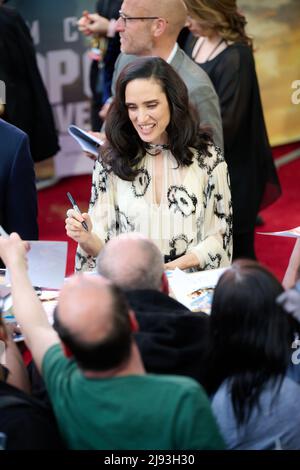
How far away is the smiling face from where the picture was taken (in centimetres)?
361

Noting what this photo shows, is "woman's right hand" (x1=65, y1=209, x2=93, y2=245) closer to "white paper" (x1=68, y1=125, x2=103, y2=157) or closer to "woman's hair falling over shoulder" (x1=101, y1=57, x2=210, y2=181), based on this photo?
"woman's hair falling over shoulder" (x1=101, y1=57, x2=210, y2=181)

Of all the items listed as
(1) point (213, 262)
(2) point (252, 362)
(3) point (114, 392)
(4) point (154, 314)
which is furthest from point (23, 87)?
(3) point (114, 392)

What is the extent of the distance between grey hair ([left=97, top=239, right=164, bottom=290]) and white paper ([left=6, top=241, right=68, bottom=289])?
42cm

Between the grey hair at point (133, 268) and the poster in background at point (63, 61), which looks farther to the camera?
the poster in background at point (63, 61)

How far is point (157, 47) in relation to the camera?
175 inches

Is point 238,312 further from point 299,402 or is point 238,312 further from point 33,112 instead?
point 33,112

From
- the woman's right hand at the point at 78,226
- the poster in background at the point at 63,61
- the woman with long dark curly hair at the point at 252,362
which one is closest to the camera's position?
the woman with long dark curly hair at the point at 252,362

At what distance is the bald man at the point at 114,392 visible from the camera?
6.74 feet

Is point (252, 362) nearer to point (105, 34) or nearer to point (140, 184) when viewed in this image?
point (140, 184)

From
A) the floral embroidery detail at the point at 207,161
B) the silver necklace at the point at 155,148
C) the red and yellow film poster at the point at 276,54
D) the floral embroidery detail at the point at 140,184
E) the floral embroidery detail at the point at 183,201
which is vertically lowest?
the red and yellow film poster at the point at 276,54

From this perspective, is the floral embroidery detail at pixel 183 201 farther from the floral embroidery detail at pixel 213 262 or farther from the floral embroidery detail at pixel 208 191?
the floral embroidery detail at pixel 213 262

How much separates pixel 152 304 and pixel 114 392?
583 mm

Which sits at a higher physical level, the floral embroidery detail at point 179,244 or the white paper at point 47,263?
the white paper at point 47,263

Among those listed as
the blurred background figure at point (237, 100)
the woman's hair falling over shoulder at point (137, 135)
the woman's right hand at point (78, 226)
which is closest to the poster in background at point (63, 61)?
the blurred background figure at point (237, 100)
